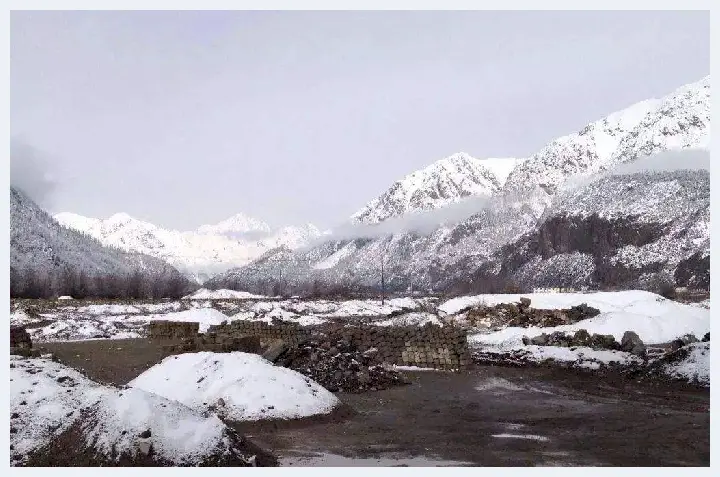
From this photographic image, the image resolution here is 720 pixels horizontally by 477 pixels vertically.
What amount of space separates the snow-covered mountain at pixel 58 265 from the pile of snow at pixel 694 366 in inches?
3254

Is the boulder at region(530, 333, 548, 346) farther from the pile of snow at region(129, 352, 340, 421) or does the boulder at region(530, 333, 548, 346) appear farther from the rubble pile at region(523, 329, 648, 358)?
the pile of snow at region(129, 352, 340, 421)

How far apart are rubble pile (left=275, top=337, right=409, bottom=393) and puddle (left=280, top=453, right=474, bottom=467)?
7532mm

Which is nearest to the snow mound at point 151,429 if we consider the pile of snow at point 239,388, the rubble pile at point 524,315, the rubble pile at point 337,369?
the pile of snow at point 239,388

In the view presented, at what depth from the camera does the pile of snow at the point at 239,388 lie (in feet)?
43.6

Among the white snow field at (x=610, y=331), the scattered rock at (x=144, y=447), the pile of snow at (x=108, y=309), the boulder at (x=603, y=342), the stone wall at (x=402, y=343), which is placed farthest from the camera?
the pile of snow at (x=108, y=309)

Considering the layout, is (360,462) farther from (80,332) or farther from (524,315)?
(80,332)

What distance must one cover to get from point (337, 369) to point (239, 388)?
208 inches

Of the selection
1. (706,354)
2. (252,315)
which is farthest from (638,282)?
(706,354)

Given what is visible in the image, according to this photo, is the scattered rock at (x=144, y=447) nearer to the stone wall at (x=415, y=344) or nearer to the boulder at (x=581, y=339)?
the stone wall at (x=415, y=344)

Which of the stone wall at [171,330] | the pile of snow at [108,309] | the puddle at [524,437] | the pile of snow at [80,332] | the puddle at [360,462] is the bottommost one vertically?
the pile of snow at [108,309]

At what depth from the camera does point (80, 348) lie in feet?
98.4

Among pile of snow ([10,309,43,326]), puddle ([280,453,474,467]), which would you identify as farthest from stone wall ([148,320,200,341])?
puddle ([280,453,474,467])

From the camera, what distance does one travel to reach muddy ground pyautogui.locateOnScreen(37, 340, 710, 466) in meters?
9.91
